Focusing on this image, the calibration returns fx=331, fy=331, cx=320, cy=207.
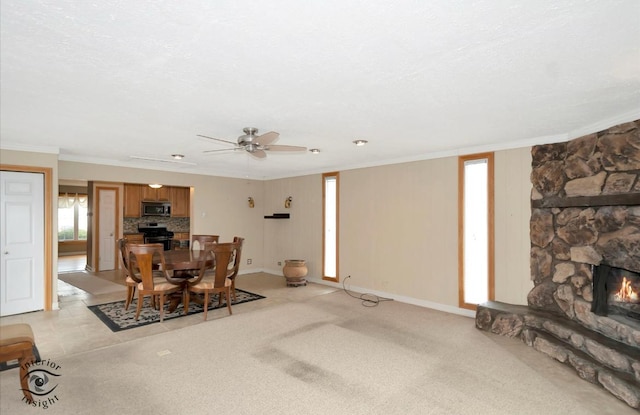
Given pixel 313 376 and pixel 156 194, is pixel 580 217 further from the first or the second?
pixel 156 194

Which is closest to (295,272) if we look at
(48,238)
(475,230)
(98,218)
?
(475,230)

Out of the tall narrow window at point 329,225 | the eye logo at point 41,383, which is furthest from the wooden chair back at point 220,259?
the tall narrow window at point 329,225

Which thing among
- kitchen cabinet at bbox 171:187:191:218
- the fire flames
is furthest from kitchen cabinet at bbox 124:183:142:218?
the fire flames

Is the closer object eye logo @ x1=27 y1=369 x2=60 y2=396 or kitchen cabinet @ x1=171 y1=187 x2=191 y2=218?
eye logo @ x1=27 y1=369 x2=60 y2=396

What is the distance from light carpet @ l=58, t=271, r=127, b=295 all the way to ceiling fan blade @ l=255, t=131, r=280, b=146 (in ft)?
15.0

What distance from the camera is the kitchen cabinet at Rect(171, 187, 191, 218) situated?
8.99 m

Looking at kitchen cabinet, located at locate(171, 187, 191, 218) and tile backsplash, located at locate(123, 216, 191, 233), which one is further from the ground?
kitchen cabinet, located at locate(171, 187, 191, 218)

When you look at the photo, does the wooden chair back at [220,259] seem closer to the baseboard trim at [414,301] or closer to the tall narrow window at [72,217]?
the baseboard trim at [414,301]

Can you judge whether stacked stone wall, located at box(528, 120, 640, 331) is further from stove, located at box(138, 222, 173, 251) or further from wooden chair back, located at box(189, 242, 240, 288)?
stove, located at box(138, 222, 173, 251)

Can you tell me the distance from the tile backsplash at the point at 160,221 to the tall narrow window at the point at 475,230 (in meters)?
7.38

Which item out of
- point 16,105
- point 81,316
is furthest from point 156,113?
point 81,316

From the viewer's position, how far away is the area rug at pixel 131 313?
4316 mm

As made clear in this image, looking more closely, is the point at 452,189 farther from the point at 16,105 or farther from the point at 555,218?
the point at 16,105

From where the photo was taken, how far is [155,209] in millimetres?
8688
